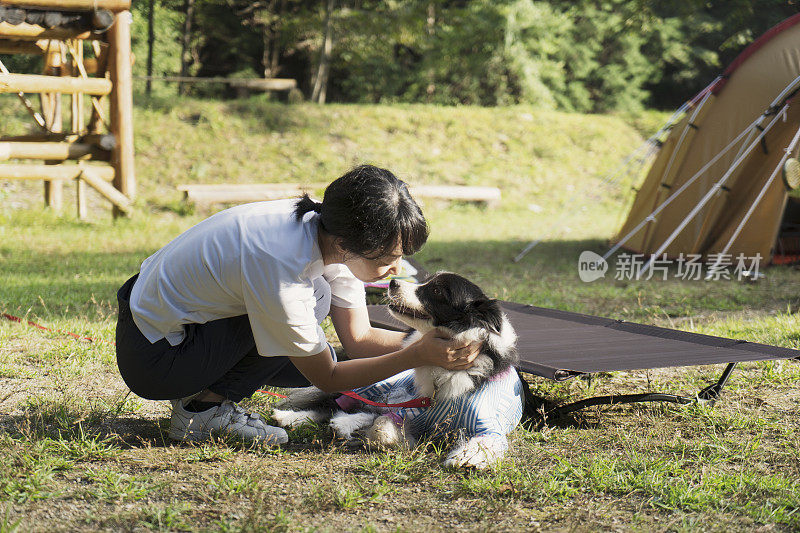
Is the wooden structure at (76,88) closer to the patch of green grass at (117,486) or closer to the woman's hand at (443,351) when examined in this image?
the patch of green grass at (117,486)

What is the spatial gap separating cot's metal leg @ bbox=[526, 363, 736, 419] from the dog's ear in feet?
2.03

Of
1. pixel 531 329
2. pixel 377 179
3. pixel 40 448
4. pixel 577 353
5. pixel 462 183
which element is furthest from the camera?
pixel 462 183

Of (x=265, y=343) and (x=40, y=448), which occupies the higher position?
(x=265, y=343)

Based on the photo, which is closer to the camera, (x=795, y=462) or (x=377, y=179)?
(x=377, y=179)

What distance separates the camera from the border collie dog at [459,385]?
2490 millimetres

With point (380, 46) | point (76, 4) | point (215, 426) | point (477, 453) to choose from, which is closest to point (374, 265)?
point (477, 453)

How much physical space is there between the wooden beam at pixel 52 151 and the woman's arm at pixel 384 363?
6830 millimetres

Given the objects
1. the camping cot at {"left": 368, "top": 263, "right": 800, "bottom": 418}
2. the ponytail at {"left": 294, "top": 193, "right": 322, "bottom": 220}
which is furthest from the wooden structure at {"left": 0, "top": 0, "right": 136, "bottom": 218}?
the ponytail at {"left": 294, "top": 193, "right": 322, "bottom": 220}

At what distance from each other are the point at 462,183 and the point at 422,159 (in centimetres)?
93

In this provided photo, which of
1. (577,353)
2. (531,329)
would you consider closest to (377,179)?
(577,353)

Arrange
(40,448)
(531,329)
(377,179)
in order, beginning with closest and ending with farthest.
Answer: (377,179)
(40,448)
(531,329)

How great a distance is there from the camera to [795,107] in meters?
6.60

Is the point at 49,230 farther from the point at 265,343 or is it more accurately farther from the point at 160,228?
the point at 265,343
